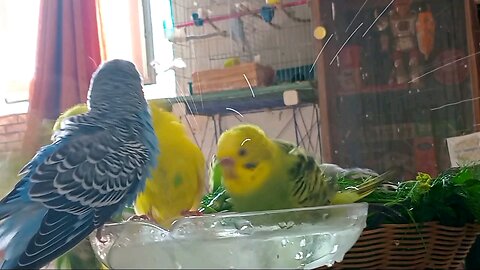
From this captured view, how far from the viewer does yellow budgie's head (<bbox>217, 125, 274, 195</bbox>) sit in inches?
20.4

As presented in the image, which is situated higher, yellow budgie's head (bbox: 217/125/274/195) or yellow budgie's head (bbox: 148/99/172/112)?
yellow budgie's head (bbox: 148/99/172/112)

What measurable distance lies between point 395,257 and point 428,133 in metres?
0.32

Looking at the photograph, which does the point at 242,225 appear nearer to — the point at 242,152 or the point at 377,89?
the point at 242,152

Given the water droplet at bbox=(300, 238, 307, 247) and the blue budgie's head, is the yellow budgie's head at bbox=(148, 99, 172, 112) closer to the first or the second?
the blue budgie's head

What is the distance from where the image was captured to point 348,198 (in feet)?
1.85

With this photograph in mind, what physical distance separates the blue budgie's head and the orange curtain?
168 mm

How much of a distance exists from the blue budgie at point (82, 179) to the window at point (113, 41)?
0.06 m

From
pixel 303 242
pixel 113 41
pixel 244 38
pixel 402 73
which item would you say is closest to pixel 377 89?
pixel 402 73

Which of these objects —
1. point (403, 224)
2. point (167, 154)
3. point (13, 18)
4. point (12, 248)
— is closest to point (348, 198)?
point (403, 224)

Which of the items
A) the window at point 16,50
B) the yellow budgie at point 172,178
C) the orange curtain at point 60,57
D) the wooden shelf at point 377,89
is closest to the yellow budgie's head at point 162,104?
the yellow budgie at point 172,178

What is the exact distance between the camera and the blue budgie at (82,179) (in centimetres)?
43

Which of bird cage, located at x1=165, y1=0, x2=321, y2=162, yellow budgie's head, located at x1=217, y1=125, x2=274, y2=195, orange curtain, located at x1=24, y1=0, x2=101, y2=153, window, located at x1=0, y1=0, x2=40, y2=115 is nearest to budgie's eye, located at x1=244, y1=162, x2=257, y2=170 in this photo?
yellow budgie's head, located at x1=217, y1=125, x2=274, y2=195

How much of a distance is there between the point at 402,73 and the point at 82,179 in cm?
54

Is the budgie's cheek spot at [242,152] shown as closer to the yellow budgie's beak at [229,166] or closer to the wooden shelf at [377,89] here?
the yellow budgie's beak at [229,166]
